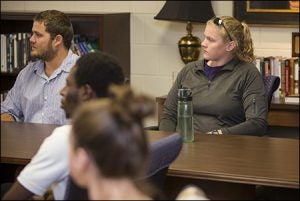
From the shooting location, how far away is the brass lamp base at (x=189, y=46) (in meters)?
4.36

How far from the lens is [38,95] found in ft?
10.3

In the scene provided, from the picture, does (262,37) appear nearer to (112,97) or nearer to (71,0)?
(71,0)

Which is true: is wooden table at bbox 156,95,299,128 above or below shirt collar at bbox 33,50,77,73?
below

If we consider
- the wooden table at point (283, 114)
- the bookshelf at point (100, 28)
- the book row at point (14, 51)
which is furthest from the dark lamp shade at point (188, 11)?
the book row at point (14, 51)

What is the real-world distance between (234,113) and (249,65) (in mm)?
258

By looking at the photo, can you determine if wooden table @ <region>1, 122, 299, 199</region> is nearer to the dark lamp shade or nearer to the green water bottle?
the green water bottle

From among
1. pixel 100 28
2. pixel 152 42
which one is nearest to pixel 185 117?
pixel 100 28

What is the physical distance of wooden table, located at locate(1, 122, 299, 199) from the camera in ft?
6.97

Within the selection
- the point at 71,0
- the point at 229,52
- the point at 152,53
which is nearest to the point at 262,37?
the point at 152,53

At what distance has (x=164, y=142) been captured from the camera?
1948 mm

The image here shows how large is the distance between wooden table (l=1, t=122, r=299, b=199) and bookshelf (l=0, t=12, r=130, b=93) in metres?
1.67

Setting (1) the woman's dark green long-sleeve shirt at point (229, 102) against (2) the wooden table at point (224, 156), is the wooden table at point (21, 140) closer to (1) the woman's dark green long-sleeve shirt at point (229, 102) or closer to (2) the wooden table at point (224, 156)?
(2) the wooden table at point (224, 156)

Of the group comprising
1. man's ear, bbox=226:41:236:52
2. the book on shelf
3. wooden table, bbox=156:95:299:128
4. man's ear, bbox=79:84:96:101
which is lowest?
wooden table, bbox=156:95:299:128

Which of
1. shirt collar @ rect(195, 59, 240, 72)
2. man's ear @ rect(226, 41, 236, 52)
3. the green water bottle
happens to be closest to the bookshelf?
shirt collar @ rect(195, 59, 240, 72)
